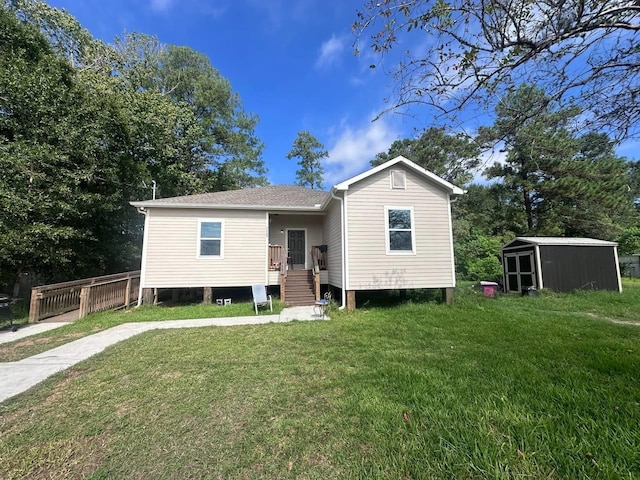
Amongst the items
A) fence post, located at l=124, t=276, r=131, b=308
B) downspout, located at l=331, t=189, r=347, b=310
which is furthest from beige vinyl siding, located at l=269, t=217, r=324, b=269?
fence post, located at l=124, t=276, r=131, b=308

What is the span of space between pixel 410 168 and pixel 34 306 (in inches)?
452

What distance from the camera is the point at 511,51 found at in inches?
111

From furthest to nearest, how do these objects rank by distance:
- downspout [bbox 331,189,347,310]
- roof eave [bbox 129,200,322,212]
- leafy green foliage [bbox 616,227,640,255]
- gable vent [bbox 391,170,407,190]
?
1. leafy green foliage [bbox 616,227,640,255]
2. roof eave [bbox 129,200,322,212]
3. gable vent [bbox 391,170,407,190]
4. downspout [bbox 331,189,347,310]

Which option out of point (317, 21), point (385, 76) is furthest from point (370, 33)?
point (317, 21)

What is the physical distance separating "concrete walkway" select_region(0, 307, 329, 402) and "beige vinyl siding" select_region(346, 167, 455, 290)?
220 centimetres

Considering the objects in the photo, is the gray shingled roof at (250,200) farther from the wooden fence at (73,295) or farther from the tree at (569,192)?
the tree at (569,192)

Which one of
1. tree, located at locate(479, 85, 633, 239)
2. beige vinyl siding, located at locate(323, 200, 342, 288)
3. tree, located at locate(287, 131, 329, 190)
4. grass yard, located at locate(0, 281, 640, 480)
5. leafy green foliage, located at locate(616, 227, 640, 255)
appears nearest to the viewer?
grass yard, located at locate(0, 281, 640, 480)

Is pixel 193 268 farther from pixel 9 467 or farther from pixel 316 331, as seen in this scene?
pixel 9 467

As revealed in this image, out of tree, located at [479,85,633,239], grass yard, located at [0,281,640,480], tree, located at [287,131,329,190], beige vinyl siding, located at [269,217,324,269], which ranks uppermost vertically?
tree, located at [287,131,329,190]

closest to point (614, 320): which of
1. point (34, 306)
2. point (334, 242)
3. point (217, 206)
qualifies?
point (334, 242)

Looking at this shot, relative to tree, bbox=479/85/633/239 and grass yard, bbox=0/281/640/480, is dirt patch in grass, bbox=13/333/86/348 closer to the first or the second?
grass yard, bbox=0/281/640/480

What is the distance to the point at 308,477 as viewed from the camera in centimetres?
191

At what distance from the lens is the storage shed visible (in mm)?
10586

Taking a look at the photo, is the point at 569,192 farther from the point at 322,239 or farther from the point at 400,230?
the point at 322,239
